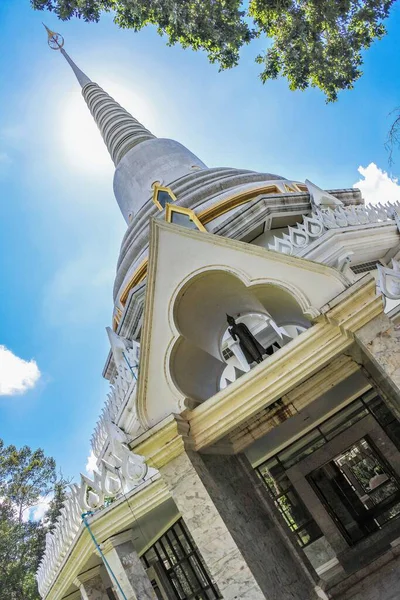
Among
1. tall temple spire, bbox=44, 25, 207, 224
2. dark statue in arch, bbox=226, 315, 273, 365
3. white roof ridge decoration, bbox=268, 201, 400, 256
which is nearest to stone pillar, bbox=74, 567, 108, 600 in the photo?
dark statue in arch, bbox=226, 315, 273, 365

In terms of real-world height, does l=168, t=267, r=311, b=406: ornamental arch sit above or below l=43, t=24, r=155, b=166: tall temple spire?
below

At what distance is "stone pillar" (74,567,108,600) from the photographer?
22.4 ft

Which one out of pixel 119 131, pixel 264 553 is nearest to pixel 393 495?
pixel 264 553

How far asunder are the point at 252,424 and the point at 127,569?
2.43m

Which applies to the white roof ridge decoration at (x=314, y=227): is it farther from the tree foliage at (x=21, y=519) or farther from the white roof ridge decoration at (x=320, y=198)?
the tree foliage at (x=21, y=519)

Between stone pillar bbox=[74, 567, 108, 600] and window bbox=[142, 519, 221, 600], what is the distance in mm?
820

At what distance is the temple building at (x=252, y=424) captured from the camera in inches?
177

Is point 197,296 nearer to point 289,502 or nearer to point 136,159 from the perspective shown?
point 289,502

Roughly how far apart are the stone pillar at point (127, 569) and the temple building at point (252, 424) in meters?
0.02

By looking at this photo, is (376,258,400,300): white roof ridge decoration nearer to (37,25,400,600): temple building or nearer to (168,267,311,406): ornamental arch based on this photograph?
(37,25,400,600): temple building

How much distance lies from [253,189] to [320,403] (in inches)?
252

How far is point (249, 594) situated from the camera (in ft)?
13.3

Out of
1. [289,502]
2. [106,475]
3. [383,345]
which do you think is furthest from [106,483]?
[289,502]

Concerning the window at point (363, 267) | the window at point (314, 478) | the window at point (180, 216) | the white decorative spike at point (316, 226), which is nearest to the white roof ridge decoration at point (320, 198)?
the white decorative spike at point (316, 226)
